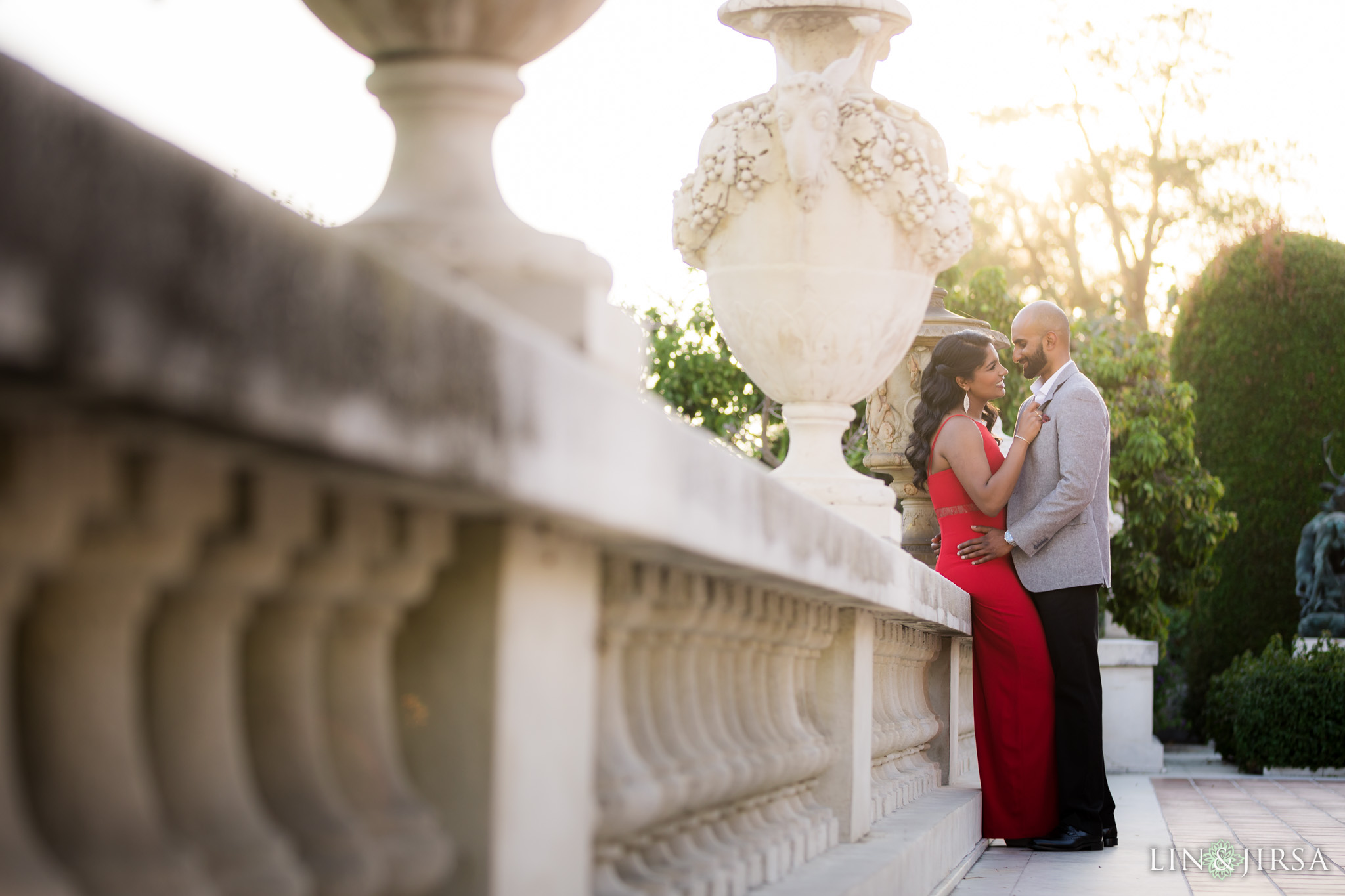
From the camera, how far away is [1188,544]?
13.4m

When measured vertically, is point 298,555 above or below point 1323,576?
below

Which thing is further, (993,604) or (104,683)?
(993,604)

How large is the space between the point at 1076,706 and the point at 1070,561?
1.71 feet

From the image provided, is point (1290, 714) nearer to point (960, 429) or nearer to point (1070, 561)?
point (1070, 561)

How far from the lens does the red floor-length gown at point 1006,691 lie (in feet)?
17.6

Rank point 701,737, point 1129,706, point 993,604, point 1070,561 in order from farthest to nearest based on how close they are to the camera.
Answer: point 1129,706 < point 993,604 < point 1070,561 < point 701,737

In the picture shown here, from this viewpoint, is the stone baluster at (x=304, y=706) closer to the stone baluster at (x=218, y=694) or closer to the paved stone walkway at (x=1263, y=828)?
the stone baluster at (x=218, y=694)

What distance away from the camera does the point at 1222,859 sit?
17.3 ft

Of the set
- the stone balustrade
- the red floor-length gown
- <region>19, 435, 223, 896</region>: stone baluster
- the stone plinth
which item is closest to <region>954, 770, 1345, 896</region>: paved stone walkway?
the red floor-length gown

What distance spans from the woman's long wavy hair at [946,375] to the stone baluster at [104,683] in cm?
465

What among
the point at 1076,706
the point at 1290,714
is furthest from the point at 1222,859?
the point at 1290,714

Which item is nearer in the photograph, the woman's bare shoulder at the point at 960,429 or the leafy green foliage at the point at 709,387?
the woman's bare shoulder at the point at 960,429

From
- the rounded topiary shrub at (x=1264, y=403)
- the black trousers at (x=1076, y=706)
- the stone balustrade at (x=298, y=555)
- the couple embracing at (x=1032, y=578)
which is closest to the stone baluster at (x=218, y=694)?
the stone balustrade at (x=298, y=555)

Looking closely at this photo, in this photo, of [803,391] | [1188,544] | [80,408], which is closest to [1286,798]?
[1188,544]
